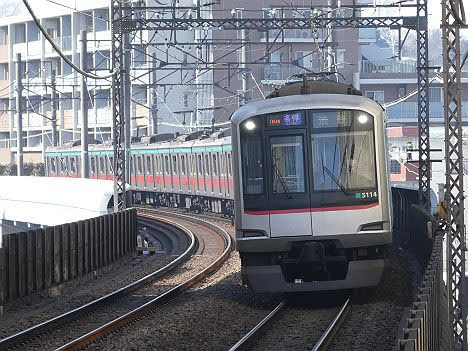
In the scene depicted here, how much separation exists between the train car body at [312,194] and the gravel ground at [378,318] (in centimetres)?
48

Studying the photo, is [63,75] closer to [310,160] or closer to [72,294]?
[72,294]

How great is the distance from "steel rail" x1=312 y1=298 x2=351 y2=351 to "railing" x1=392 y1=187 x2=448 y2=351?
75 cm

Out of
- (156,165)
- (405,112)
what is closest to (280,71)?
(405,112)

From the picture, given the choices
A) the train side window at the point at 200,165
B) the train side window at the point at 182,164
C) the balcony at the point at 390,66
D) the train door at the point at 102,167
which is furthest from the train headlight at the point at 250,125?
the balcony at the point at 390,66

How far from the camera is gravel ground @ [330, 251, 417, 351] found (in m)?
11.8

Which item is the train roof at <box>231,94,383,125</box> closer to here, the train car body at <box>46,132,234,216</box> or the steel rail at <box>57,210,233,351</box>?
the steel rail at <box>57,210,233,351</box>

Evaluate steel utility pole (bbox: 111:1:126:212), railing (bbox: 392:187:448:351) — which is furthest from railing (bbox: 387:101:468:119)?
steel utility pole (bbox: 111:1:126:212)

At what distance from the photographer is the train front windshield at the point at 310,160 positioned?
14.3 m

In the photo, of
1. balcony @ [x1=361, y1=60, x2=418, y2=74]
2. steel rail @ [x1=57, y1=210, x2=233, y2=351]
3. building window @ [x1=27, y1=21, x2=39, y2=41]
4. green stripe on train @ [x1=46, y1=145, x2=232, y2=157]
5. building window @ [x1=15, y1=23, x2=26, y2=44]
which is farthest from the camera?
balcony @ [x1=361, y1=60, x2=418, y2=74]

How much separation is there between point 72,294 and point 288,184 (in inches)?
207

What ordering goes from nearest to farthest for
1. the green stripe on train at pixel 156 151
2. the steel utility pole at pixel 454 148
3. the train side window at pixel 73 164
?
the steel utility pole at pixel 454 148 < the green stripe on train at pixel 156 151 < the train side window at pixel 73 164

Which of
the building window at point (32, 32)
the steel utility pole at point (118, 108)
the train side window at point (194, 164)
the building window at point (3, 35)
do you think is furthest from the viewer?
the building window at point (3, 35)

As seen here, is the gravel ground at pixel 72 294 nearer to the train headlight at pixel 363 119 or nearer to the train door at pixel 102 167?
the train headlight at pixel 363 119

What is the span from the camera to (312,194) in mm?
14250
